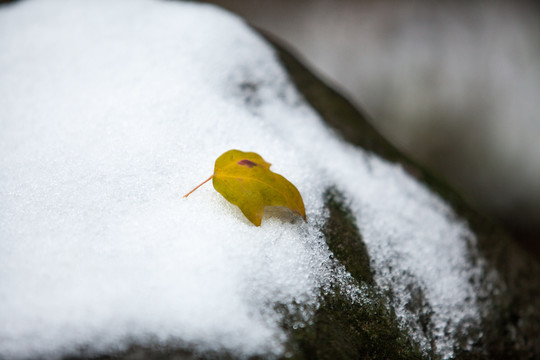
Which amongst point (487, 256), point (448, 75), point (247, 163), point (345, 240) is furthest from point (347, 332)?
point (448, 75)

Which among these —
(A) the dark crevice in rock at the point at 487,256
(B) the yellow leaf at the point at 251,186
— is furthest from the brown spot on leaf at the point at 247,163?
(A) the dark crevice in rock at the point at 487,256

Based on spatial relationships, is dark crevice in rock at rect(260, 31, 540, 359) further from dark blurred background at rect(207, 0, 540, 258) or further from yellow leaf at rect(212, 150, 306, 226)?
dark blurred background at rect(207, 0, 540, 258)

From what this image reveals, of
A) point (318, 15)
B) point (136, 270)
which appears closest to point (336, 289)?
point (136, 270)

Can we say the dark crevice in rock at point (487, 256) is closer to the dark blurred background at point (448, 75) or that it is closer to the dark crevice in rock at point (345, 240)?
the dark crevice in rock at point (345, 240)

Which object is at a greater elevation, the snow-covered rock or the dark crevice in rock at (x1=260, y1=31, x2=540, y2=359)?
the dark crevice in rock at (x1=260, y1=31, x2=540, y2=359)

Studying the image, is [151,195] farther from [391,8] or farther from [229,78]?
[391,8]

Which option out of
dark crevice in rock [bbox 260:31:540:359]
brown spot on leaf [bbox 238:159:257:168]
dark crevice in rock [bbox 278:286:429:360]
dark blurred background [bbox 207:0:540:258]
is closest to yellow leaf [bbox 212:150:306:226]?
brown spot on leaf [bbox 238:159:257:168]

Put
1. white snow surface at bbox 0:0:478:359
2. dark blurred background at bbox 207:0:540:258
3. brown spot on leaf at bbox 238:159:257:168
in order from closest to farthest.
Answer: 1. white snow surface at bbox 0:0:478:359
2. brown spot on leaf at bbox 238:159:257:168
3. dark blurred background at bbox 207:0:540:258
